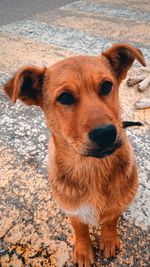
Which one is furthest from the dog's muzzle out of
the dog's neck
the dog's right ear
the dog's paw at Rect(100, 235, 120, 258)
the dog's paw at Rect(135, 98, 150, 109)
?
the dog's paw at Rect(135, 98, 150, 109)

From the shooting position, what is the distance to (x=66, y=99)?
213cm

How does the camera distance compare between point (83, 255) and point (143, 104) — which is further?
point (143, 104)

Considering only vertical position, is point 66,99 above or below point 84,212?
above

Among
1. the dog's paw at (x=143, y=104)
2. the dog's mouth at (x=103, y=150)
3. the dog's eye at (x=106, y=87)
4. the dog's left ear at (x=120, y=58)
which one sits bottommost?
the dog's paw at (x=143, y=104)

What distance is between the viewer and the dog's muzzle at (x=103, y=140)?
1796mm

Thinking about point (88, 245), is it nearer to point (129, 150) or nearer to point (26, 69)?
→ point (129, 150)

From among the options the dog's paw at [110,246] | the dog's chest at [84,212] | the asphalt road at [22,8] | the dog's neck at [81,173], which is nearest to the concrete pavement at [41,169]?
the dog's paw at [110,246]

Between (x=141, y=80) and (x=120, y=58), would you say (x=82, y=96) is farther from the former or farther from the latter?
(x=141, y=80)

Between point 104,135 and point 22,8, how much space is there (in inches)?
351

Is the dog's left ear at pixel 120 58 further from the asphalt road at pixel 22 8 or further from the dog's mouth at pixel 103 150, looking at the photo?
the asphalt road at pixel 22 8

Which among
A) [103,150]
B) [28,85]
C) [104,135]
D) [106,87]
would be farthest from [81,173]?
[28,85]

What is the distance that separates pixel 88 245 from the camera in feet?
8.53

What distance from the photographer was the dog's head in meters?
1.88

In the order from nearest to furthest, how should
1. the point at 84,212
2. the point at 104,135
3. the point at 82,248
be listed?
the point at 104,135
the point at 84,212
the point at 82,248
